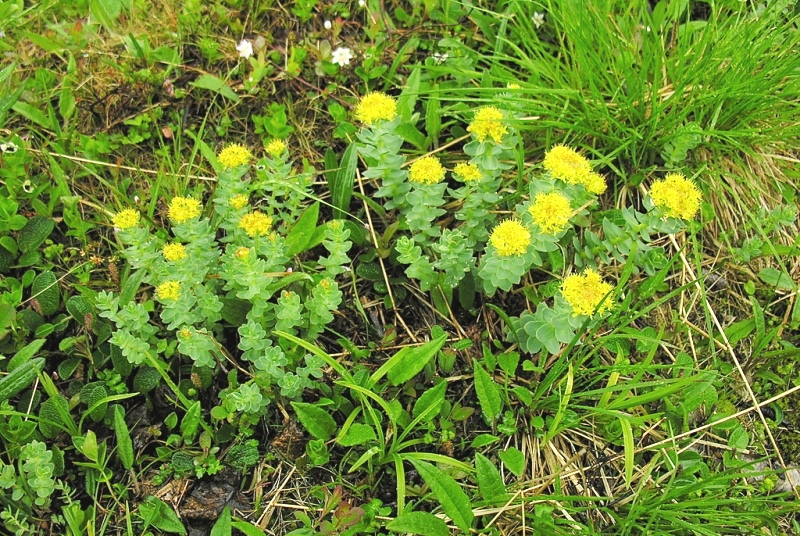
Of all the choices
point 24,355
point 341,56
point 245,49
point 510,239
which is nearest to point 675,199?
point 510,239

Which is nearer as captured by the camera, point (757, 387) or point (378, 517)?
point (378, 517)

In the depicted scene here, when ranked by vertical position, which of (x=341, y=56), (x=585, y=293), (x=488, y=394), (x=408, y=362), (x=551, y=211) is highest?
(x=341, y=56)

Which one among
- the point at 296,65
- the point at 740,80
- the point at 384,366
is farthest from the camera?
the point at 296,65

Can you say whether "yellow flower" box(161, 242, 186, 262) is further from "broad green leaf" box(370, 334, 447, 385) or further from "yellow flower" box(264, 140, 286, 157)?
A: "broad green leaf" box(370, 334, 447, 385)

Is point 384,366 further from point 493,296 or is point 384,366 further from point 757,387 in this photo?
point 757,387

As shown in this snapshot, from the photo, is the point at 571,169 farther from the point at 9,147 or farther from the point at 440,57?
the point at 9,147

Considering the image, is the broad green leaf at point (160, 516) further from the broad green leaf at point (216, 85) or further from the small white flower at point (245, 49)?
the small white flower at point (245, 49)

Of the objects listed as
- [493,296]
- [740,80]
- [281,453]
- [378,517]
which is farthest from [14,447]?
[740,80]
